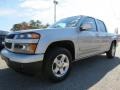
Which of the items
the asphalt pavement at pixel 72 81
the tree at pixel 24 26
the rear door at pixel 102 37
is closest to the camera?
the asphalt pavement at pixel 72 81

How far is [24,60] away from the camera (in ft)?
12.9

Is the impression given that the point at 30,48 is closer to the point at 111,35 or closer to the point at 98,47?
the point at 98,47

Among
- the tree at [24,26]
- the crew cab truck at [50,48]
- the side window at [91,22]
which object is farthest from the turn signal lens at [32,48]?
the tree at [24,26]

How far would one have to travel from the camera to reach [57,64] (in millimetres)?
4574

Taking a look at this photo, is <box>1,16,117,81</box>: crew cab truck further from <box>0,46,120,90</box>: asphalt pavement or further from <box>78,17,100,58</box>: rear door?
<box>0,46,120,90</box>: asphalt pavement

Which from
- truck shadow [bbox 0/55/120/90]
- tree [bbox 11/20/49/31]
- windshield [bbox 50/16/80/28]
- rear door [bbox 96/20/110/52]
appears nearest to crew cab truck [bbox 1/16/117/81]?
windshield [bbox 50/16/80/28]

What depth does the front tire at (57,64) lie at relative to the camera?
427 centimetres

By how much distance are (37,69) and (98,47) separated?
3.04 metres

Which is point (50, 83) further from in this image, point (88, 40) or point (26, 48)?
point (88, 40)

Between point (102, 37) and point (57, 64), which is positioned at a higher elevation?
point (102, 37)

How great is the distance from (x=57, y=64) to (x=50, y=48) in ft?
1.45

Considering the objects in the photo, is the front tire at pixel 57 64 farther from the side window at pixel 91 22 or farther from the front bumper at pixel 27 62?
the side window at pixel 91 22

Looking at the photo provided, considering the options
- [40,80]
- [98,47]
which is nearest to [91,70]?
[98,47]

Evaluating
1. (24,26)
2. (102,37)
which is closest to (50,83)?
(102,37)
